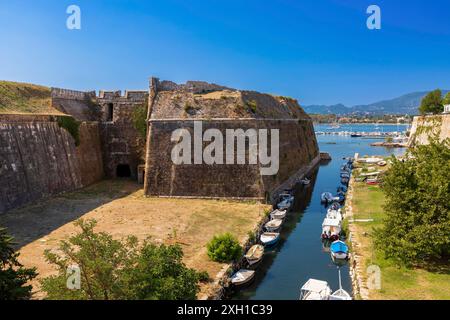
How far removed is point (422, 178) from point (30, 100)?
30.5m

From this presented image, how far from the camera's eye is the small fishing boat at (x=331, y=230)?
21.3 meters

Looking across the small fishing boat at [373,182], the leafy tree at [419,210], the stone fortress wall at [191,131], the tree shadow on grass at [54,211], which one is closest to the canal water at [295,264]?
the leafy tree at [419,210]

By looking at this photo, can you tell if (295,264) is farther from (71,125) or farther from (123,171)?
(123,171)

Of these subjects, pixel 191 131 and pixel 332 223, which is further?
pixel 191 131

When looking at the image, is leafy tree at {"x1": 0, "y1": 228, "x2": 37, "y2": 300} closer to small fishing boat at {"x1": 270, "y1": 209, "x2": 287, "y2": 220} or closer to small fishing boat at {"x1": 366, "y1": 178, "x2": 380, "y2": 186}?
small fishing boat at {"x1": 270, "y1": 209, "x2": 287, "y2": 220}

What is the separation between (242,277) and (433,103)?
69804mm

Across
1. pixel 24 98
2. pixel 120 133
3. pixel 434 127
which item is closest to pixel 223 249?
pixel 120 133

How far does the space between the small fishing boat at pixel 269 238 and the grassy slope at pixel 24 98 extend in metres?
21.3

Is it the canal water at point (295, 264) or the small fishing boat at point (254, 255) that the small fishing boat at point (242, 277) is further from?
the small fishing boat at point (254, 255)

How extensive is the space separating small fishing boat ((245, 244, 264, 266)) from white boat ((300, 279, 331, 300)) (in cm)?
342

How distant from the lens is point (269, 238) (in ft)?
66.9

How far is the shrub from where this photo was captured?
29.9 metres

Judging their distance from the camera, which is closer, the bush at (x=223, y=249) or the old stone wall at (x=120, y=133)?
the bush at (x=223, y=249)
